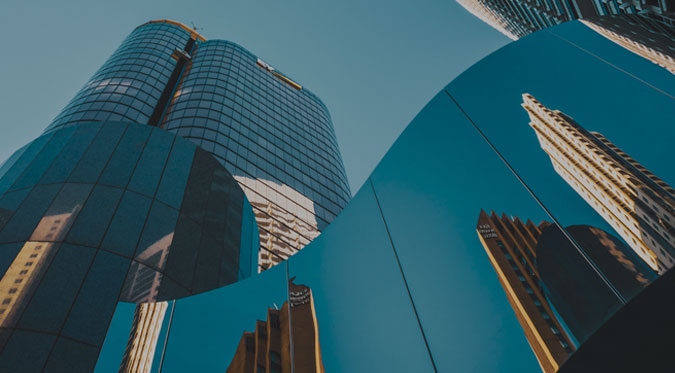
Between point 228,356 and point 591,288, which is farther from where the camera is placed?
point 228,356

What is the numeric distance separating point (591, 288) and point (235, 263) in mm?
7890

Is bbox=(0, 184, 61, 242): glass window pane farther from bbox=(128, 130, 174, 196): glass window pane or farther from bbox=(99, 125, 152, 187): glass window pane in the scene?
bbox=(128, 130, 174, 196): glass window pane

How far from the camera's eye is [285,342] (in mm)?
5117

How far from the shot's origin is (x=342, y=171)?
47375 millimetres

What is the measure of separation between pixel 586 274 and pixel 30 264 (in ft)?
25.1

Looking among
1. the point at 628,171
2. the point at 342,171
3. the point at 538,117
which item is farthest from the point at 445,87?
the point at 342,171

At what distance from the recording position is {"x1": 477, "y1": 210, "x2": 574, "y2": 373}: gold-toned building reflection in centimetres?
266

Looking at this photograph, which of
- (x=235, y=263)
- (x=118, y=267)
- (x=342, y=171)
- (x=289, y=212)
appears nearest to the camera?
(x=118, y=267)

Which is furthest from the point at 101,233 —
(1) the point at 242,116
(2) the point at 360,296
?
(1) the point at 242,116

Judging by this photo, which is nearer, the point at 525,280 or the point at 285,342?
the point at 525,280

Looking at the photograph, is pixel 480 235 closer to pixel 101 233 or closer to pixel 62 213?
pixel 101 233

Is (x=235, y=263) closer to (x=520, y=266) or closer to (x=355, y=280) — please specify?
(x=355, y=280)

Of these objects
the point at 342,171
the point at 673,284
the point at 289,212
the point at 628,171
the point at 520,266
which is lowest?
the point at 673,284

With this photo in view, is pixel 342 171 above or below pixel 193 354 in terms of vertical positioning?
above
